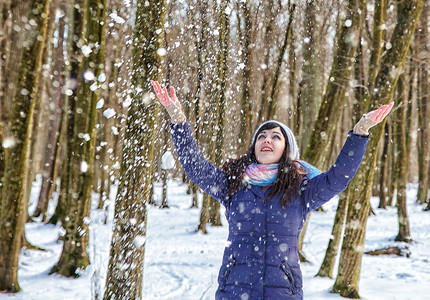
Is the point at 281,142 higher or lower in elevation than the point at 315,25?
lower

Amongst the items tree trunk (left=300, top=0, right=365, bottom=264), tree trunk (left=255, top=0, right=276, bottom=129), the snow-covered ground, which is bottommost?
the snow-covered ground

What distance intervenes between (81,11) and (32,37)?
7.79 ft

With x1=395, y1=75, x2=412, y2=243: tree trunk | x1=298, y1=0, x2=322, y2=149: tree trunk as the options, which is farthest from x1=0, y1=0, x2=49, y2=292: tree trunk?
x1=395, y1=75, x2=412, y2=243: tree trunk

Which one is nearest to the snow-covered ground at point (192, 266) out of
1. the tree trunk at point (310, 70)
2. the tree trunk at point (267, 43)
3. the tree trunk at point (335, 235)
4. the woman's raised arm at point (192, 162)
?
the tree trunk at point (335, 235)

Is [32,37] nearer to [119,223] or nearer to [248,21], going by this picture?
[119,223]

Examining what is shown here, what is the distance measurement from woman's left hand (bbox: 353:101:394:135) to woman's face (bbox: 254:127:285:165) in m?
0.51

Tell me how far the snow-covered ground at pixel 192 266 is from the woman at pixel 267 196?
2087 mm

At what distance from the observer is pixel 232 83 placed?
1270 cm

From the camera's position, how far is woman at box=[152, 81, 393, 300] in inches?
93.0

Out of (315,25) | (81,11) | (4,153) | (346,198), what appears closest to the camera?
(4,153)

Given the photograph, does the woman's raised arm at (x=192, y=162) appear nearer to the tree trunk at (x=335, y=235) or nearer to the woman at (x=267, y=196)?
the woman at (x=267, y=196)

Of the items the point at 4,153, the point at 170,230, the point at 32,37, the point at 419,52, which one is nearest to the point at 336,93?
the point at 32,37

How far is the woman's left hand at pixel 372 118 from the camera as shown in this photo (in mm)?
2340

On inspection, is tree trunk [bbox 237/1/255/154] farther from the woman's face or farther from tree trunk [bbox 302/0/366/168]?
the woman's face
